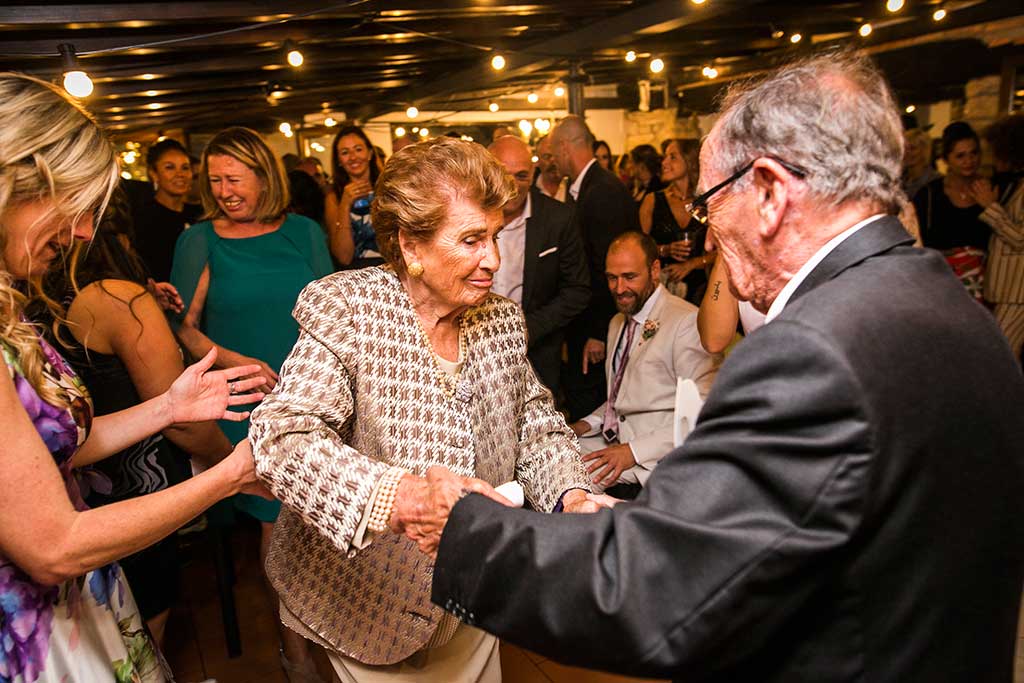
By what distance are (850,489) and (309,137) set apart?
48.5 feet

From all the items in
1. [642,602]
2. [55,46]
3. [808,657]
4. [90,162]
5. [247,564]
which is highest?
[55,46]

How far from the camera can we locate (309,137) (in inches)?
559

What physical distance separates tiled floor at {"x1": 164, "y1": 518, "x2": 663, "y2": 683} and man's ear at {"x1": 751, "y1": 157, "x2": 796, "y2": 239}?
86.1 inches

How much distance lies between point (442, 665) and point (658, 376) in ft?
5.37

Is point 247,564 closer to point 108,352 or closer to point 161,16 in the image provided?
point 108,352

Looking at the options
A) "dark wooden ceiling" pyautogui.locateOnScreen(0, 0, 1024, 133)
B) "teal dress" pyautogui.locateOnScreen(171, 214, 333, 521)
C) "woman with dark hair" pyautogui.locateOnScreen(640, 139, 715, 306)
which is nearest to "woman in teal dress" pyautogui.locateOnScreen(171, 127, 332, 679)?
"teal dress" pyautogui.locateOnScreen(171, 214, 333, 521)

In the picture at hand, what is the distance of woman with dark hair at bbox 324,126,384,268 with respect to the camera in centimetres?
368

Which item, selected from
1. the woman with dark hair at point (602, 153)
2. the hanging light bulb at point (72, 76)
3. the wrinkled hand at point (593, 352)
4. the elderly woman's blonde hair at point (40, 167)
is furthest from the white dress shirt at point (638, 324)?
the woman with dark hair at point (602, 153)

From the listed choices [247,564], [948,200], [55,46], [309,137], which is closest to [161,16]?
[55,46]

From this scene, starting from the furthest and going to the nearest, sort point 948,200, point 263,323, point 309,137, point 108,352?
1. point 309,137
2. point 948,200
3. point 263,323
4. point 108,352

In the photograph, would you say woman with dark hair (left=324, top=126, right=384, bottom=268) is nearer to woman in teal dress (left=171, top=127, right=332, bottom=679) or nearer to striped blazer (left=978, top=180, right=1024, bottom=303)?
woman in teal dress (left=171, top=127, right=332, bottom=679)

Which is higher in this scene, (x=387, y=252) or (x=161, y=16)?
(x=161, y=16)

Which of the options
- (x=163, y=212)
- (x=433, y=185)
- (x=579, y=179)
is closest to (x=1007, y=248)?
(x=579, y=179)

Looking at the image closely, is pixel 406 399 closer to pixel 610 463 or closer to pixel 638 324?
pixel 610 463
